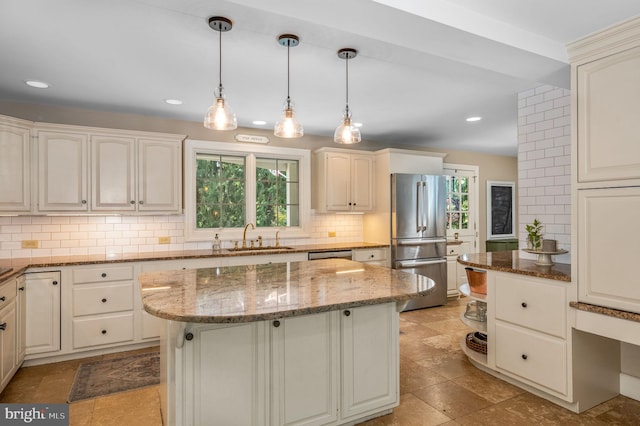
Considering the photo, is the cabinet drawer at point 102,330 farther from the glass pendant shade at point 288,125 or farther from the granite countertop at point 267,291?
the glass pendant shade at point 288,125

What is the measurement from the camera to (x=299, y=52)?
2570 mm

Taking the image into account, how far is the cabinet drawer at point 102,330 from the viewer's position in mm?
3389

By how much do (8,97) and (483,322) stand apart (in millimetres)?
4877

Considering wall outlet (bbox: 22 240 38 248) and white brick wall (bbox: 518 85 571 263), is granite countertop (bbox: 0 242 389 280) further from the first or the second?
white brick wall (bbox: 518 85 571 263)

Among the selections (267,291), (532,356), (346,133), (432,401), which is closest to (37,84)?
(346,133)

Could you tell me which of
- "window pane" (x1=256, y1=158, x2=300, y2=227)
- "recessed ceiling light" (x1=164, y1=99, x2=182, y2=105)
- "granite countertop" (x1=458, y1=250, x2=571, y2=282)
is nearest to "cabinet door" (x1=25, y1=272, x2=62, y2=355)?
"recessed ceiling light" (x1=164, y1=99, x2=182, y2=105)

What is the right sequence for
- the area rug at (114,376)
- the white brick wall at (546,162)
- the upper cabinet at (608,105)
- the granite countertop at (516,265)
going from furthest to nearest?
the white brick wall at (546,162), the area rug at (114,376), the granite countertop at (516,265), the upper cabinet at (608,105)

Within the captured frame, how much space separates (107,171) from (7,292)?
1.43 metres

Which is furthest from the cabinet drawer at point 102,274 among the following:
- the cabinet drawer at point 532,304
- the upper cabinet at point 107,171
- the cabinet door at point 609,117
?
the cabinet door at point 609,117

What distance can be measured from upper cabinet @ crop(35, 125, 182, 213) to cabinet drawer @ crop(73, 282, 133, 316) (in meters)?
0.79

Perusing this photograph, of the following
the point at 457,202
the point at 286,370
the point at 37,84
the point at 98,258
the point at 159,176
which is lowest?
the point at 286,370

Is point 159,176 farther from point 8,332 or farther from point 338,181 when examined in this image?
point 338,181

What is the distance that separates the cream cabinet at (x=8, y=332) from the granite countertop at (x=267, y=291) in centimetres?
125

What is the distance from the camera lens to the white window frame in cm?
434
